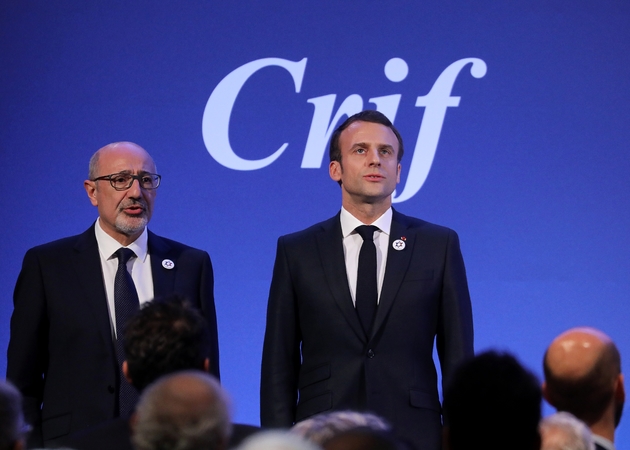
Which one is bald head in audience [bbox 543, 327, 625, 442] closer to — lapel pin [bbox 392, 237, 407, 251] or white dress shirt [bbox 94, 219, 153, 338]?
lapel pin [bbox 392, 237, 407, 251]

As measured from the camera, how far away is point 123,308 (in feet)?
10.8

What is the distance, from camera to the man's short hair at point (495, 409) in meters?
1.84

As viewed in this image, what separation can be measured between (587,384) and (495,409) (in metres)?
0.57

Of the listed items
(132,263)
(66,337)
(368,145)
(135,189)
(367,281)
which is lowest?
(66,337)

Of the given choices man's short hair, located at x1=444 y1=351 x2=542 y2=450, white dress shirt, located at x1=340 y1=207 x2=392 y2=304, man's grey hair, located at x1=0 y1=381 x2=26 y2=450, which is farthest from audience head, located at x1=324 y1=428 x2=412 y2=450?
white dress shirt, located at x1=340 y1=207 x2=392 y2=304

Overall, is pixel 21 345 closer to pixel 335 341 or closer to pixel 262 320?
pixel 335 341

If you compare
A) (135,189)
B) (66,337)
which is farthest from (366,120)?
(66,337)

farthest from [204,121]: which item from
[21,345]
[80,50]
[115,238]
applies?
[21,345]

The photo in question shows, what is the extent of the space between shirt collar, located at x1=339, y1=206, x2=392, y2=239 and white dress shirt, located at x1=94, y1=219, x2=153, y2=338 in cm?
68

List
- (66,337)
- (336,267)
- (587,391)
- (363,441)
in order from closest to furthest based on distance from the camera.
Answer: (363,441) < (587,391) < (66,337) < (336,267)

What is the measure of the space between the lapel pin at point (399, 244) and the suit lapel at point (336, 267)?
0.18m

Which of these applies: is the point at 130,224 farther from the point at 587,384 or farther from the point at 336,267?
the point at 587,384

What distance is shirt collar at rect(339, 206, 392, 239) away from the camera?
136 inches

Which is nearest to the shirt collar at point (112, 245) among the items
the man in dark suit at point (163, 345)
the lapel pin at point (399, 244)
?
the lapel pin at point (399, 244)
